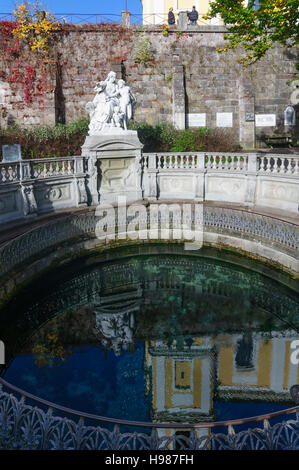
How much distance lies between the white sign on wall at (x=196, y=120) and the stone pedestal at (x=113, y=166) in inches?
375

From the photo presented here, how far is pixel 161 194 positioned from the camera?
12312mm

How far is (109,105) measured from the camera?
11203mm

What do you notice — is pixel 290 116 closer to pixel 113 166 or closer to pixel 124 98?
pixel 124 98

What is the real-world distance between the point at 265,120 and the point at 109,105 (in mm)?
12214

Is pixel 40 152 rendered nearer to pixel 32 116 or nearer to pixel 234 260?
pixel 32 116

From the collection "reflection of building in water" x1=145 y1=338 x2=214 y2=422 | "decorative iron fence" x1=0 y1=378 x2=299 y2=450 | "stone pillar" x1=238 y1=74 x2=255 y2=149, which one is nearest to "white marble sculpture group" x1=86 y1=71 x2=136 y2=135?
Answer: "reflection of building in water" x1=145 y1=338 x2=214 y2=422

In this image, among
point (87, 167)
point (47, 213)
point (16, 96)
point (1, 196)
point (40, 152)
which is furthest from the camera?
point (16, 96)

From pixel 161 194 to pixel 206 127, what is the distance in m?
9.33

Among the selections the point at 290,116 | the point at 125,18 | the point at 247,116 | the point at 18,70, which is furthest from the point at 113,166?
the point at 125,18

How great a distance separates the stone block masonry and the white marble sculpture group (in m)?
8.71

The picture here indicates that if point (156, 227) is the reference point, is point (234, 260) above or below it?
below

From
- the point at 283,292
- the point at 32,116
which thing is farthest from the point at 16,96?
the point at 283,292
